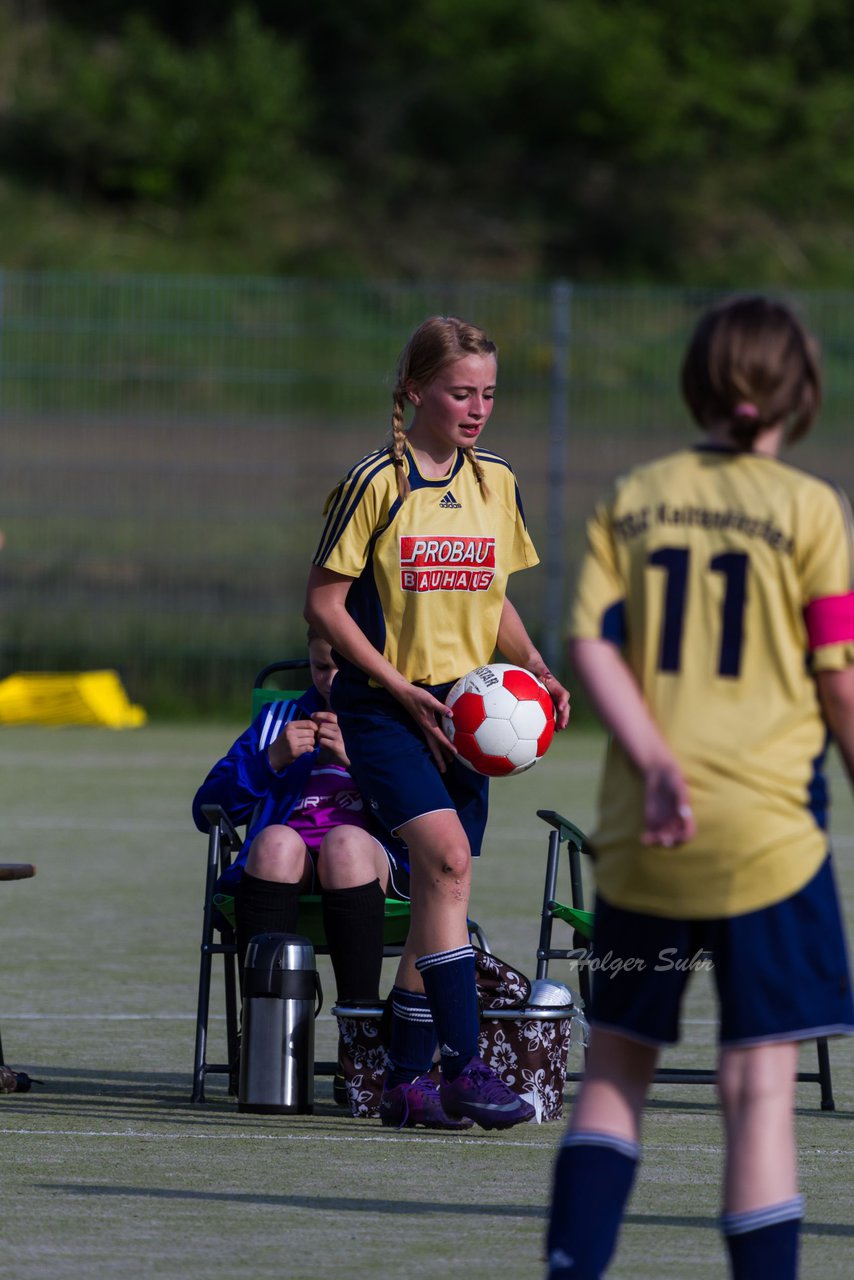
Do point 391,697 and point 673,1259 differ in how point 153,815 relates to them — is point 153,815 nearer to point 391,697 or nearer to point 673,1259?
point 391,697

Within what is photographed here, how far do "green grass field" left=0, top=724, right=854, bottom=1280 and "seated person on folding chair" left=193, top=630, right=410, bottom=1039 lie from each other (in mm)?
463

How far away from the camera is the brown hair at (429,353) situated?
5.30 meters

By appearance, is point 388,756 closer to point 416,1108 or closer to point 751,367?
point 416,1108

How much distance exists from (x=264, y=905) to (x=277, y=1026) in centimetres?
31

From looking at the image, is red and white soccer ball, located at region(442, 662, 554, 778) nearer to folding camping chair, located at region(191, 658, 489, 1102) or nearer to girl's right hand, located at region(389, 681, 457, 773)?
girl's right hand, located at region(389, 681, 457, 773)

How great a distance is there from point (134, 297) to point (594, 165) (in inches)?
664

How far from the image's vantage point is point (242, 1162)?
493 cm

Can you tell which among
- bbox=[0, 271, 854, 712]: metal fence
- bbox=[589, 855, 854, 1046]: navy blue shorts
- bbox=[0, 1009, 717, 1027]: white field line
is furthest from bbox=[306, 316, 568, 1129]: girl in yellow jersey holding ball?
bbox=[0, 271, 854, 712]: metal fence

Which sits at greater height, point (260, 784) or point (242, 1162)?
point (260, 784)

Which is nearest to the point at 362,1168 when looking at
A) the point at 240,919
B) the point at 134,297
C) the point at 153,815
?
the point at 240,919

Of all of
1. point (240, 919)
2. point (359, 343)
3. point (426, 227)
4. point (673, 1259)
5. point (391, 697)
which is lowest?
point (673, 1259)

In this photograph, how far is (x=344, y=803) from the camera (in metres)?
5.80

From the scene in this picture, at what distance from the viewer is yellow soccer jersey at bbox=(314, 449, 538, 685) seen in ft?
17.2

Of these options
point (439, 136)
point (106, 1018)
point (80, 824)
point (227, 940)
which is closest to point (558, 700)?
point (227, 940)
